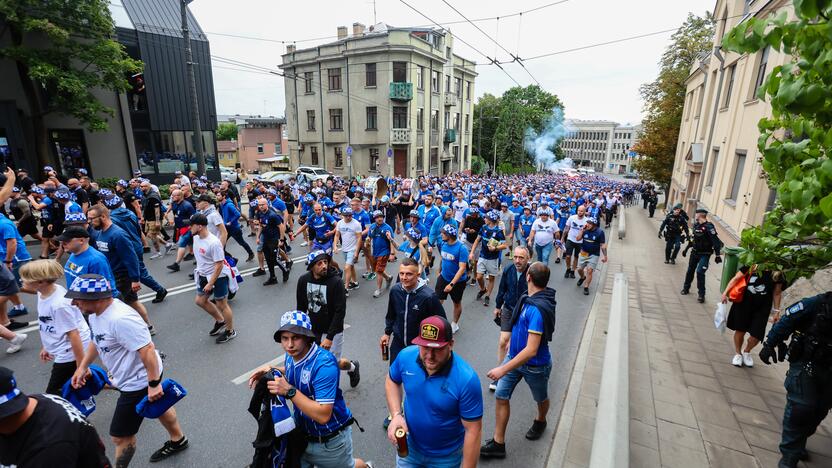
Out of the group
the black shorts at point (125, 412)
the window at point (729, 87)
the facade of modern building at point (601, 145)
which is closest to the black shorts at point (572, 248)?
the black shorts at point (125, 412)

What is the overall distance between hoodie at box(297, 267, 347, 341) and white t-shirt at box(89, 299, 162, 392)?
1.49 meters

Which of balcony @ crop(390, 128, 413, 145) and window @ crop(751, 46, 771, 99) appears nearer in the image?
window @ crop(751, 46, 771, 99)

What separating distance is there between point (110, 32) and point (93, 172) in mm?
7121

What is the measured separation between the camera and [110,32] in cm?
1662

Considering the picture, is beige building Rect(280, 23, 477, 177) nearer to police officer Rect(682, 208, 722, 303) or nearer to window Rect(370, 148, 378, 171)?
window Rect(370, 148, 378, 171)

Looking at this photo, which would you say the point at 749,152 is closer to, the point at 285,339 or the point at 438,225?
the point at 438,225

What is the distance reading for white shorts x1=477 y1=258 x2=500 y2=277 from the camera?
25.7 feet

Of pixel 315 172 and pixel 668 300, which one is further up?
pixel 315 172

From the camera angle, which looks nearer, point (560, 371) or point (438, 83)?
point (560, 371)

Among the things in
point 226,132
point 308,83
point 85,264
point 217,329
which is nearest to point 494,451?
point 217,329

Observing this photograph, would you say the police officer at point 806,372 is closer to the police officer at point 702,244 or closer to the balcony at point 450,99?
the police officer at point 702,244

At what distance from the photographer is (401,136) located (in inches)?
1303

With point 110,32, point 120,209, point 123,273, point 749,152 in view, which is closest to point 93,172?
point 110,32

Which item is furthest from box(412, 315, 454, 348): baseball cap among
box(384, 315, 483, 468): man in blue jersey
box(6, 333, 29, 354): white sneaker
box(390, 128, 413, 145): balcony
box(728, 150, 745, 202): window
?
box(390, 128, 413, 145): balcony
